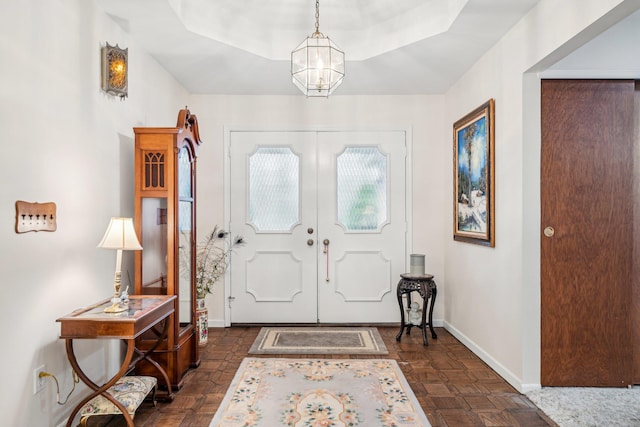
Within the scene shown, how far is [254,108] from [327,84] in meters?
2.12

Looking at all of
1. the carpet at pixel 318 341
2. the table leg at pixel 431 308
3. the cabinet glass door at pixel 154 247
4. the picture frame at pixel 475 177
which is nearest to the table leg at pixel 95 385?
the cabinet glass door at pixel 154 247

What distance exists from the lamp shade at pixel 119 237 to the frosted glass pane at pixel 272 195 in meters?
2.27

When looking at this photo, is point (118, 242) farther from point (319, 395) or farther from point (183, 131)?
point (319, 395)

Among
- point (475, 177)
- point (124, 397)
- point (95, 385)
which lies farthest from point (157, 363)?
point (475, 177)

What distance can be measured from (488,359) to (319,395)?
1483mm

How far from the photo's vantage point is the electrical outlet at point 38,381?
2105 mm

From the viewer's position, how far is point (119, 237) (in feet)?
7.68

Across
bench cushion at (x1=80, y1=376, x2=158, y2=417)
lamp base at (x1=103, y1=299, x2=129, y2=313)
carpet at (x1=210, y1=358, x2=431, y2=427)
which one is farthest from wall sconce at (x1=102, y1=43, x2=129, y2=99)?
carpet at (x1=210, y1=358, x2=431, y2=427)

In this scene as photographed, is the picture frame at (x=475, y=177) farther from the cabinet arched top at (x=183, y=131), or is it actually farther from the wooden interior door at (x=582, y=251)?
the cabinet arched top at (x=183, y=131)

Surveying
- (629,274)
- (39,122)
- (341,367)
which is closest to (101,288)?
(39,122)

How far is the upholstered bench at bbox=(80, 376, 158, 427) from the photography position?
225cm

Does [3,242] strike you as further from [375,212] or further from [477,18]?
[375,212]

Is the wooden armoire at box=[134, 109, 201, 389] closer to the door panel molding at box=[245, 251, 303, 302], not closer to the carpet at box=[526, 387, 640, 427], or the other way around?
the door panel molding at box=[245, 251, 303, 302]

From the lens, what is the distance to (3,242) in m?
1.90
